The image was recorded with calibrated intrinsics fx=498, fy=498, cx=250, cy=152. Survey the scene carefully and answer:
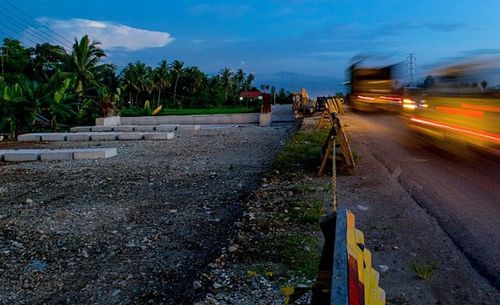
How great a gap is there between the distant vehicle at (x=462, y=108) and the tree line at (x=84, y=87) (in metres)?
18.3

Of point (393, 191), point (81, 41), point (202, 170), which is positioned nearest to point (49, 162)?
point (202, 170)

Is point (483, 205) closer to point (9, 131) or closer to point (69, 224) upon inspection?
point (69, 224)

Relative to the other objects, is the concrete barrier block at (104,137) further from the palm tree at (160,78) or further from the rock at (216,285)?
the palm tree at (160,78)

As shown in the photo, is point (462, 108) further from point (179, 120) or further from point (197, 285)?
point (179, 120)

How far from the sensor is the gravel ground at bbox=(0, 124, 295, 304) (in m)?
4.85

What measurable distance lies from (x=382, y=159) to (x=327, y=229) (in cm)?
901

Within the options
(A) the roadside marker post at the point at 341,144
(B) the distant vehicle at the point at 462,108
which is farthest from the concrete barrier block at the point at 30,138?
(A) the roadside marker post at the point at 341,144

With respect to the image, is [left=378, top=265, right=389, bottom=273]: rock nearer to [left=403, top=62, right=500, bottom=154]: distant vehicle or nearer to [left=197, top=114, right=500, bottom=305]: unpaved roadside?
[left=197, top=114, right=500, bottom=305]: unpaved roadside

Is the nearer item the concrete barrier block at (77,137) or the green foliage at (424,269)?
the green foliage at (424,269)

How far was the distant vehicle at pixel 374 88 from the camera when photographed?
30.7 m

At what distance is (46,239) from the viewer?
6461 millimetres

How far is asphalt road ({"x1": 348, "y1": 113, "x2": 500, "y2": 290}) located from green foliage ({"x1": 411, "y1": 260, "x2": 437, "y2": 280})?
401 millimetres

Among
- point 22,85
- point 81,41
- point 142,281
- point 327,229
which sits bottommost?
point 142,281

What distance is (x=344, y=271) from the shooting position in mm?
2072
